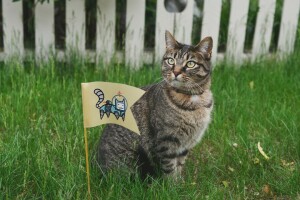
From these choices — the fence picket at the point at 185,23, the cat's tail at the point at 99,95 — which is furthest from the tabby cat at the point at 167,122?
the fence picket at the point at 185,23

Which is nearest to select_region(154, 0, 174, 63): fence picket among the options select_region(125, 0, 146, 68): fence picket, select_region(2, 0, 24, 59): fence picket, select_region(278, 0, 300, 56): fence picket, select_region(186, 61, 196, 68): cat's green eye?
select_region(125, 0, 146, 68): fence picket

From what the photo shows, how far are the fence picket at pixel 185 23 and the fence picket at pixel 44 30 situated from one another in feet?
3.78

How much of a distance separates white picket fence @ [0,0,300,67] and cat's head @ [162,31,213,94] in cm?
167

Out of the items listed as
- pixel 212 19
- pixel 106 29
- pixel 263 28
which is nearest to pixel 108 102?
pixel 106 29

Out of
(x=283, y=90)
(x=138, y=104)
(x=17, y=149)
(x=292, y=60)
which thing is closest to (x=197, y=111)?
(x=138, y=104)

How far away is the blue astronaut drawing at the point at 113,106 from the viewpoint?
8.36ft

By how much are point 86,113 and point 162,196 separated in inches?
25.4

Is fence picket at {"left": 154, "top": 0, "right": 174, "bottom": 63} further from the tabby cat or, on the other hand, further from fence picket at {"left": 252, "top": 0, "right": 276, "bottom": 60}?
the tabby cat

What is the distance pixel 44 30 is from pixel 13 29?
0.28 meters

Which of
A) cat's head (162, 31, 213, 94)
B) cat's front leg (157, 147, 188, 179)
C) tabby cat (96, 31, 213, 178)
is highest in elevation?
cat's head (162, 31, 213, 94)

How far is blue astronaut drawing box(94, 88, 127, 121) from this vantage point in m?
2.55

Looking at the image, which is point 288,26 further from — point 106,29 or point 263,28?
point 106,29

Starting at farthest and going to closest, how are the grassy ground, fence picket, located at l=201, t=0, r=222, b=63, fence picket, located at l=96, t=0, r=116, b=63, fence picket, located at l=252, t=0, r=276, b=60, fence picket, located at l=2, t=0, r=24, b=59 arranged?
fence picket, located at l=252, t=0, r=276, b=60
fence picket, located at l=201, t=0, r=222, b=63
fence picket, located at l=96, t=0, r=116, b=63
fence picket, located at l=2, t=0, r=24, b=59
the grassy ground

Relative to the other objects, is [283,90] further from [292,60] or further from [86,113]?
[86,113]
